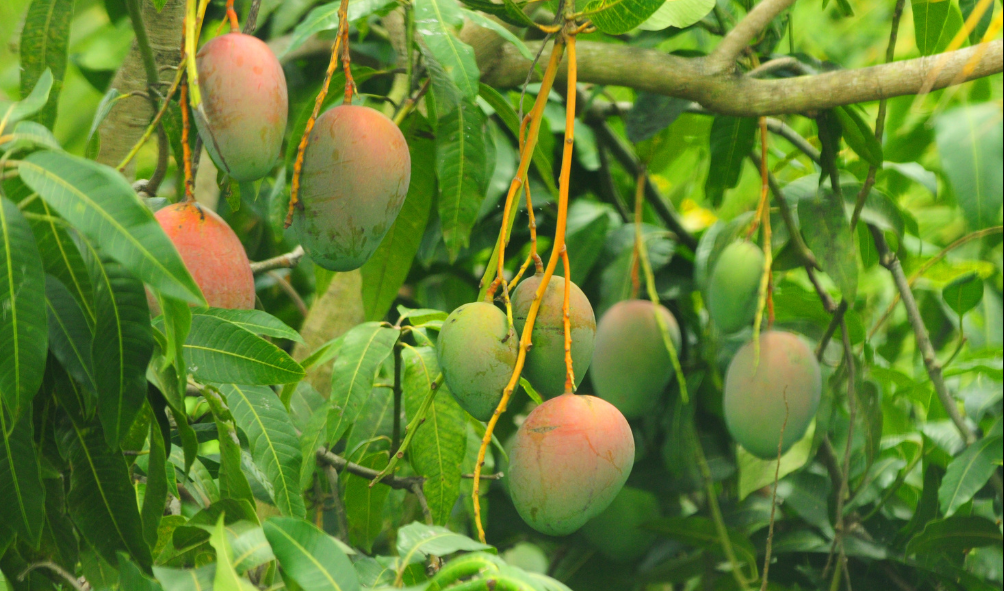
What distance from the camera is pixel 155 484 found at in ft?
1.77

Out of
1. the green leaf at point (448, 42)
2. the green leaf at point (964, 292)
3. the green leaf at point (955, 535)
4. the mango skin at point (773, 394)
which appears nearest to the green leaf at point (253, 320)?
the green leaf at point (448, 42)

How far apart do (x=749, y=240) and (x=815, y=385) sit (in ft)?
0.67

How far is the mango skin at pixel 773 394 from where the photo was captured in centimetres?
104

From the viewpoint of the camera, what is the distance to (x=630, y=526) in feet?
4.24

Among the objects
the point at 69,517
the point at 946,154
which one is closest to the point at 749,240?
the point at 946,154

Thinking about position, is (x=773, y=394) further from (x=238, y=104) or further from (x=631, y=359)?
(x=238, y=104)

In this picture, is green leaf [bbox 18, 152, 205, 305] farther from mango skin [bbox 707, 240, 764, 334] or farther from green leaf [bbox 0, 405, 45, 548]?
mango skin [bbox 707, 240, 764, 334]

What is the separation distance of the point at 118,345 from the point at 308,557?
160 mm

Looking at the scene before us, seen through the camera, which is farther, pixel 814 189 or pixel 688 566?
pixel 688 566

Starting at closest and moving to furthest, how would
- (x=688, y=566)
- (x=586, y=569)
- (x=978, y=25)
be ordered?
(x=978, y=25) → (x=688, y=566) → (x=586, y=569)

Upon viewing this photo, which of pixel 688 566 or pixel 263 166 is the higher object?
pixel 263 166

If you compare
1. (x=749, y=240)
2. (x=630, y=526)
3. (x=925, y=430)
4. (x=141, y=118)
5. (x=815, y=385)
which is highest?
(x=141, y=118)

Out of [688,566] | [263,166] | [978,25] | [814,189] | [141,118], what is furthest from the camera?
[688,566]

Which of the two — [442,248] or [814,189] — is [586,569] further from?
[814,189]
